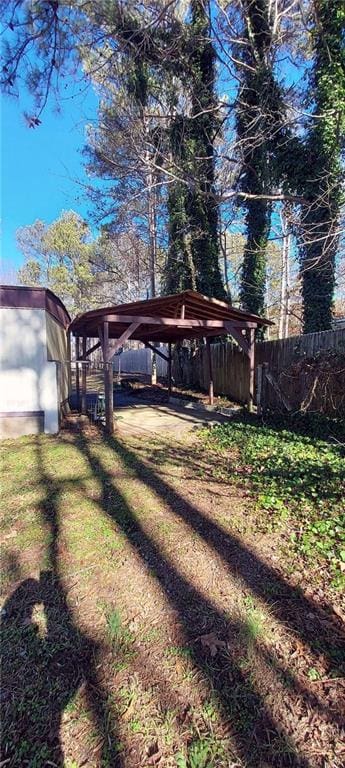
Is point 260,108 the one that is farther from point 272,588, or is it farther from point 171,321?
point 272,588

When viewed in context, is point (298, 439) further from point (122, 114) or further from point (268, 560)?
point (122, 114)

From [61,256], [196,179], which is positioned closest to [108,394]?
[196,179]

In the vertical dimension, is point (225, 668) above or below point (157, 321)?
below

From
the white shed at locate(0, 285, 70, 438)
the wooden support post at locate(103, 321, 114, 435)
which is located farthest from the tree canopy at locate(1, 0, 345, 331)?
the wooden support post at locate(103, 321, 114, 435)

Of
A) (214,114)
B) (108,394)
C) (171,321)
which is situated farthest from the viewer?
(214,114)

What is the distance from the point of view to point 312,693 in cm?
169

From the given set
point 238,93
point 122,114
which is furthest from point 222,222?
point 122,114

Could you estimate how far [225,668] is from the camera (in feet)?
5.99

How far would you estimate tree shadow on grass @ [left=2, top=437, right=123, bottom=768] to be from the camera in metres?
1.53

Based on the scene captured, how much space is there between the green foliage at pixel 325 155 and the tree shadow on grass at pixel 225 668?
6.95m

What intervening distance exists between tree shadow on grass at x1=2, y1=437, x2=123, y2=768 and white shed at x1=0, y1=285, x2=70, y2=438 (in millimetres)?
4370

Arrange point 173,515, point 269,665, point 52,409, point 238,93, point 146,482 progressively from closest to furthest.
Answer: point 269,665 → point 173,515 → point 146,482 → point 52,409 → point 238,93

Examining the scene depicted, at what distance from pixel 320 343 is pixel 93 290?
21150 mm

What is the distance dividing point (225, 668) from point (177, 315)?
27.8 ft
